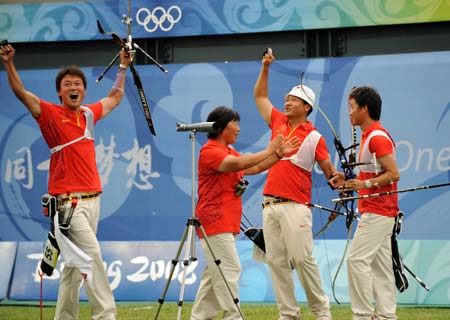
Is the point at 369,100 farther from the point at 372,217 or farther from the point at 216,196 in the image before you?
the point at 216,196

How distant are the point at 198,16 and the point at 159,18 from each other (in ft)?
1.55

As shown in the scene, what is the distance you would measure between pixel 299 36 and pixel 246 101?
0.97 m

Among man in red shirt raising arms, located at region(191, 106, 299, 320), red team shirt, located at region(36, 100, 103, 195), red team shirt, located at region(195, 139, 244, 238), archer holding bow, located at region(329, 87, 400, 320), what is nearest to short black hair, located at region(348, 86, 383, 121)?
archer holding bow, located at region(329, 87, 400, 320)

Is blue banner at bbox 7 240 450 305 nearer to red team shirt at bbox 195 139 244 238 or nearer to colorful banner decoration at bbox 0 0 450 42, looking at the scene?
colorful banner decoration at bbox 0 0 450 42

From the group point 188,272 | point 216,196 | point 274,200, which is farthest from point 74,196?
point 188,272

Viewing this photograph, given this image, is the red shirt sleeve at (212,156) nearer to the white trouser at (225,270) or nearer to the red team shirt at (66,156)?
the white trouser at (225,270)

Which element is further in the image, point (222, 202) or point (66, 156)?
point (222, 202)

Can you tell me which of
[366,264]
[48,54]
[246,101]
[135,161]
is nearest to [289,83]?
[246,101]

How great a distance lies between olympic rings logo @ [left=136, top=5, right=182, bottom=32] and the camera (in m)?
11.0

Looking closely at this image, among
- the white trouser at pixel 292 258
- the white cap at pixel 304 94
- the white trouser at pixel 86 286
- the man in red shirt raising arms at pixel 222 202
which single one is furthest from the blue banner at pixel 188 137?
the white trouser at pixel 86 286

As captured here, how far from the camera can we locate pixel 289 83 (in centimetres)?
1062

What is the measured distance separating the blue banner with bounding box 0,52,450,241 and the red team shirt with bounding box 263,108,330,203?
9.89ft

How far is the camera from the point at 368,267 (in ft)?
23.2

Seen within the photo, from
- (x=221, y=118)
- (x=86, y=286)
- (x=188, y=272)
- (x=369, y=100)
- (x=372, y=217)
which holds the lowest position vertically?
(x=188, y=272)
